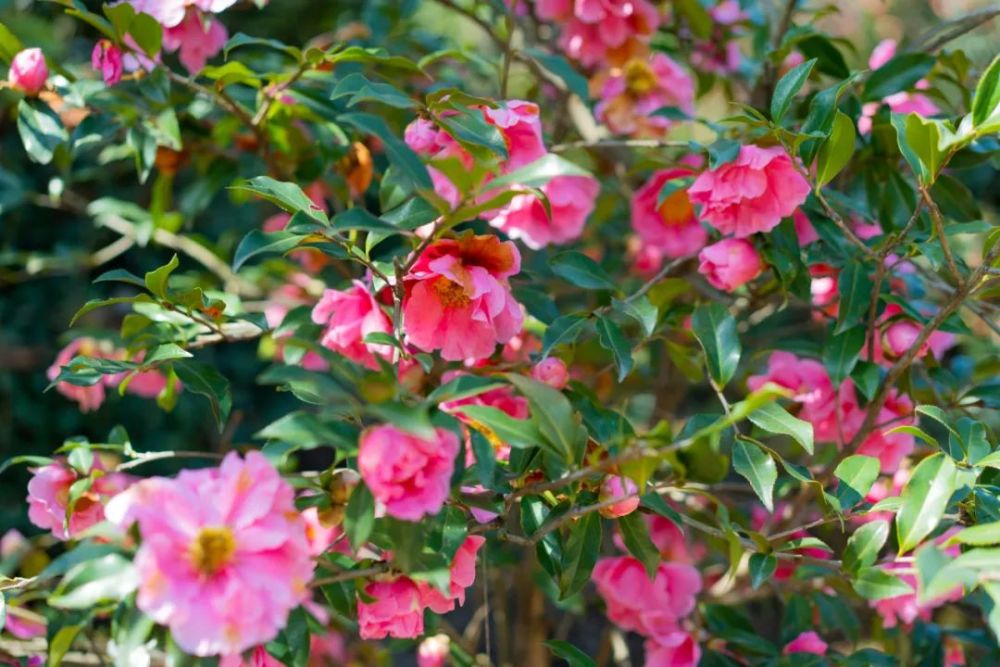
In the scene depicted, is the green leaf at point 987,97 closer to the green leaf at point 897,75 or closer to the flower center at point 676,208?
the green leaf at point 897,75

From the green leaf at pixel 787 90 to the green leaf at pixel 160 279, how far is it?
52cm

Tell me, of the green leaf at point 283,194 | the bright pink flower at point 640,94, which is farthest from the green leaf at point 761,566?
the bright pink flower at point 640,94

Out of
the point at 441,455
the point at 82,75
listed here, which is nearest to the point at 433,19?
the point at 82,75

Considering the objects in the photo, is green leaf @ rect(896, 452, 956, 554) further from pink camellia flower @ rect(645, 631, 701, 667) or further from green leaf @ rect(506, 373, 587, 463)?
pink camellia flower @ rect(645, 631, 701, 667)

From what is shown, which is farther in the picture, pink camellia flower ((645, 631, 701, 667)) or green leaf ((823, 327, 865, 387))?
pink camellia flower ((645, 631, 701, 667))

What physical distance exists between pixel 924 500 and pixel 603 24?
0.82 metres

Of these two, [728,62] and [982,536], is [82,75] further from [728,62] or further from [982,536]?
[982,536]

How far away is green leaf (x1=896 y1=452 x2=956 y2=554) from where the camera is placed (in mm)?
752

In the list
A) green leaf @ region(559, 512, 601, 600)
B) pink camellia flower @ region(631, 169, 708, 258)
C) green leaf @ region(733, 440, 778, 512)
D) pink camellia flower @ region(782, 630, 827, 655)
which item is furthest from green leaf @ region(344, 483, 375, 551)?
pink camellia flower @ region(631, 169, 708, 258)

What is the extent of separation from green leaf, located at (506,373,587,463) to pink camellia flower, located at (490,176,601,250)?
33cm

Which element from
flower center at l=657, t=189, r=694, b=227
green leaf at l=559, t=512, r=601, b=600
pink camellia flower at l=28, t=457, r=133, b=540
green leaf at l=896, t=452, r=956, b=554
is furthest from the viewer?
flower center at l=657, t=189, r=694, b=227

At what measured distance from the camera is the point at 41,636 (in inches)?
49.1

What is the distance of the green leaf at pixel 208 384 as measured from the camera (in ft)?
3.12

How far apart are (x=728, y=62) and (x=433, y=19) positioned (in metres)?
1.53
